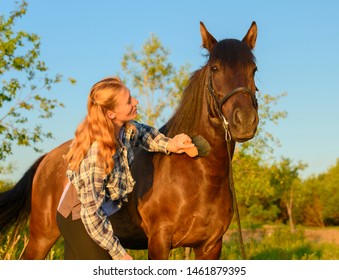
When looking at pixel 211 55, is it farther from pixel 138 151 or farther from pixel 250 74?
pixel 138 151

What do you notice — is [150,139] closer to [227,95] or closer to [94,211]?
[227,95]

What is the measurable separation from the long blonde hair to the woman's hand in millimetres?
735

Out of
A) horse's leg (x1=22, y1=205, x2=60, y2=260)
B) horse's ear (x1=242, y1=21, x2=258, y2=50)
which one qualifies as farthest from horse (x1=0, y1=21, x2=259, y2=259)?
horse's leg (x1=22, y1=205, x2=60, y2=260)

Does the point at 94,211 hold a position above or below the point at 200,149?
below

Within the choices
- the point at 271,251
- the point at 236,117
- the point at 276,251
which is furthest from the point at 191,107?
the point at 276,251

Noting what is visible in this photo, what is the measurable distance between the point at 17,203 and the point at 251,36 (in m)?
3.54

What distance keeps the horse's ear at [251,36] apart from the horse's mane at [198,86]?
349mm

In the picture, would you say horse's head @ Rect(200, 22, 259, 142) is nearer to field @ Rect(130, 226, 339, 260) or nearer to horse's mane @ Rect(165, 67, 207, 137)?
horse's mane @ Rect(165, 67, 207, 137)

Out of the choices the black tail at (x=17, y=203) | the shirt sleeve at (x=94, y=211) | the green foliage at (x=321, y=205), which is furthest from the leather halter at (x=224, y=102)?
the green foliage at (x=321, y=205)

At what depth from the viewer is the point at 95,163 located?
3012 millimetres

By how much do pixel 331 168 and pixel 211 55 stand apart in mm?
41624

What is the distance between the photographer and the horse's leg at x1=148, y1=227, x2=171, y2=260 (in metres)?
3.76

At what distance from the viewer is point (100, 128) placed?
3104mm
